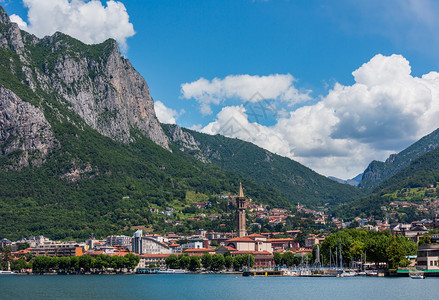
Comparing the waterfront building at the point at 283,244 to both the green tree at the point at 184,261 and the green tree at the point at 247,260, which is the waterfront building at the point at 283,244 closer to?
the green tree at the point at 247,260

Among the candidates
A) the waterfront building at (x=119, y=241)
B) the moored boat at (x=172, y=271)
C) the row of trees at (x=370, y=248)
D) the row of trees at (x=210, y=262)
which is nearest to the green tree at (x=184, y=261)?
the row of trees at (x=210, y=262)

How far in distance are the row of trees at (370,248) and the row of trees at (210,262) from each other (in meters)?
23.8

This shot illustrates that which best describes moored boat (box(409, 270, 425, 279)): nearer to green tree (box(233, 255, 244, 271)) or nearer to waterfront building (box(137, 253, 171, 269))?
green tree (box(233, 255, 244, 271))

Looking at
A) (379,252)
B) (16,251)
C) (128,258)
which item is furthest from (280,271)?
(16,251)

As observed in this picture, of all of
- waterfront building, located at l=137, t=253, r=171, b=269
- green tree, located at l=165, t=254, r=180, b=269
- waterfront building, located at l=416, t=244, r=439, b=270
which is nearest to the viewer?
waterfront building, located at l=416, t=244, r=439, b=270

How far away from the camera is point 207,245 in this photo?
187500 millimetres

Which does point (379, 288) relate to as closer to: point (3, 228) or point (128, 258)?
point (128, 258)

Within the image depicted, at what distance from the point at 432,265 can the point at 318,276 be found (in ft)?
86.3

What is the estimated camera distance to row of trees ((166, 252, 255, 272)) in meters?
150

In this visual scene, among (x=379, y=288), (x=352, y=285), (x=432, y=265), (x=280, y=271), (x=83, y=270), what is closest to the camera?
(x=379, y=288)

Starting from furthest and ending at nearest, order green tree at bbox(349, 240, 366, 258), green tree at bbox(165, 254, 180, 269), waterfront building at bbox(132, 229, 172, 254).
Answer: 1. waterfront building at bbox(132, 229, 172, 254)
2. green tree at bbox(165, 254, 180, 269)
3. green tree at bbox(349, 240, 366, 258)

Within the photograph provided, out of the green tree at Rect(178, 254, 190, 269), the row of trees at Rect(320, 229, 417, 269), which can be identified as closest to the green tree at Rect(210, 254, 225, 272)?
the green tree at Rect(178, 254, 190, 269)

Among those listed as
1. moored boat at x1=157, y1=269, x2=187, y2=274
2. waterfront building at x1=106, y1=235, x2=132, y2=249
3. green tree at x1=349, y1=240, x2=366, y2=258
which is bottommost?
moored boat at x1=157, y1=269, x2=187, y2=274

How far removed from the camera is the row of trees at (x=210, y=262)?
150 metres
